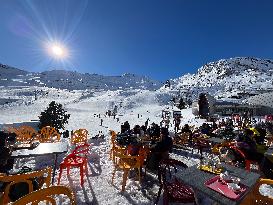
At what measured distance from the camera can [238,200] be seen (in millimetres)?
3537

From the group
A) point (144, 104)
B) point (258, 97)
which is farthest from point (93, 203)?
point (144, 104)

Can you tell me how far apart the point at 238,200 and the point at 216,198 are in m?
0.29

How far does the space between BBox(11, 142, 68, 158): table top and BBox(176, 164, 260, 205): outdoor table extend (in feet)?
11.0

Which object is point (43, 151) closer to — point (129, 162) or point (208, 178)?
point (129, 162)

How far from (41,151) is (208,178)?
417cm

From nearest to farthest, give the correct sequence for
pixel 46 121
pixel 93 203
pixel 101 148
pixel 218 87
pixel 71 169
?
pixel 93 203 < pixel 71 169 < pixel 101 148 < pixel 46 121 < pixel 218 87

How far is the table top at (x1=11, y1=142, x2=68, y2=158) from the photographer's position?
242 inches

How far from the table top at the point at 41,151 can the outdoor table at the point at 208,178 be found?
11.0 feet

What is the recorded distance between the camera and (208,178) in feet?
14.1

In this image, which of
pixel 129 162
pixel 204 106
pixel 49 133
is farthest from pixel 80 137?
Answer: pixel 204 106

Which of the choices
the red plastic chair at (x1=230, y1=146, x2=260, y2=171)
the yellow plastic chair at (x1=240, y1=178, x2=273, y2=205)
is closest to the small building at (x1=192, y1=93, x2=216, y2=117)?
the red plastic chair at (x1=230, y1=146, x2=260, y2=171)

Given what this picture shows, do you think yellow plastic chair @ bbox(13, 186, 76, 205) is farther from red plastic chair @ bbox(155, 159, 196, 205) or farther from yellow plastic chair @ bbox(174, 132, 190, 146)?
yellow plastic chair @ bbox(174, 132, 190, 146)

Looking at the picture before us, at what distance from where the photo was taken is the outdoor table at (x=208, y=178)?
3.59 meters

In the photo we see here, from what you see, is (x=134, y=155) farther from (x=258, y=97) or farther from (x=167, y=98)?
(x=167, y=98)
